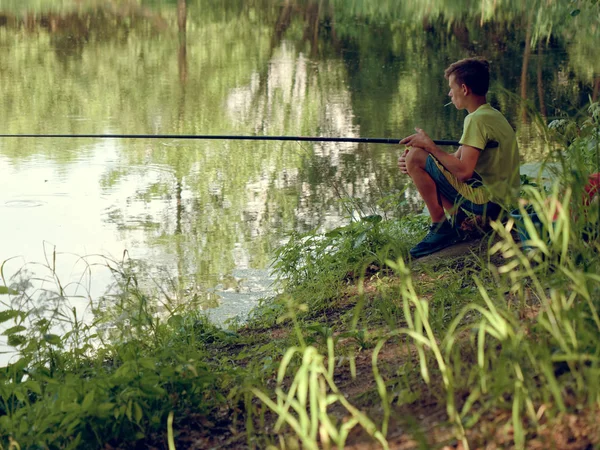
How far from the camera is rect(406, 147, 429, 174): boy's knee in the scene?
11.6 ft

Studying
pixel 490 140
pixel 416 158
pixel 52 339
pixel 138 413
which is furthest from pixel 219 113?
pixel 138 413

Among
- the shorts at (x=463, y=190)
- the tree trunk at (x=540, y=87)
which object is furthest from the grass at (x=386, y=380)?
the tree trunk at (x=540, y=87)

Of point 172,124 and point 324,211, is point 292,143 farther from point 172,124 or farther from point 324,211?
point 324,211

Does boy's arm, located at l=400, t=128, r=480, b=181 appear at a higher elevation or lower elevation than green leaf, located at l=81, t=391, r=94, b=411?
higher

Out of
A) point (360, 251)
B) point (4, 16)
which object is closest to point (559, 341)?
point (360, 251)

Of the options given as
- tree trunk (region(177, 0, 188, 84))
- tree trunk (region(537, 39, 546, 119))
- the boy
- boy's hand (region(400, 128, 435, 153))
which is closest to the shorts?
the boy

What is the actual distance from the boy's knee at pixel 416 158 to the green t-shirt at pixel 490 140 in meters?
0.22

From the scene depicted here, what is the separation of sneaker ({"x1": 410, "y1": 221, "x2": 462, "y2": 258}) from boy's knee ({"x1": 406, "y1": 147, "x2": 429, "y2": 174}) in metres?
0.25

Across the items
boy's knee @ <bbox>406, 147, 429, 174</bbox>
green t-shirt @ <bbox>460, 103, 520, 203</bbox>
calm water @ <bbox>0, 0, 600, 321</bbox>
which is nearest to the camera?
green t-shirt @ <bbox>460, 103, 520, 203</bbox>

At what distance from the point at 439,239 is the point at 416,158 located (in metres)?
0.34

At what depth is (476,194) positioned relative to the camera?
340 centimetres

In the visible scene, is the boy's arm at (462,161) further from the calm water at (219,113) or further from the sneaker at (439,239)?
the calm water at (219,113)

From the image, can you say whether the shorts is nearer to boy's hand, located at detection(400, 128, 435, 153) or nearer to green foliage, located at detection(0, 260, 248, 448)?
boy's hand, located at detection(400, 128, 435, 153)

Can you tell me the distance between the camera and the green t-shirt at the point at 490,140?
3.30 metres
